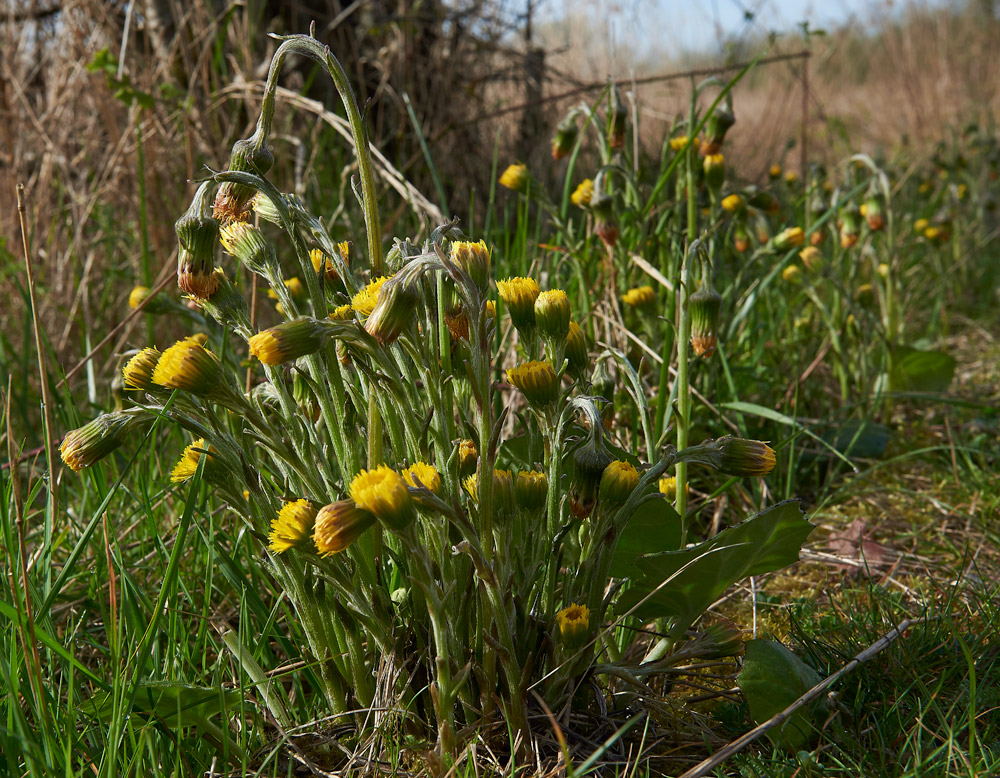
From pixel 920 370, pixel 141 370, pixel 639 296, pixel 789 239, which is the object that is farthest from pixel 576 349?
pixel 920 370

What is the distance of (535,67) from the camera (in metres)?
4.47

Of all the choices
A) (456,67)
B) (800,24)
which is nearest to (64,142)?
(456,67)

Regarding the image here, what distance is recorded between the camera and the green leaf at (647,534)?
4.19 feet

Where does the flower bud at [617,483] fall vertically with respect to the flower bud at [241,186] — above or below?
below

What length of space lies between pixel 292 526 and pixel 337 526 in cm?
16

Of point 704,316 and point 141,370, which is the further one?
point 704,316

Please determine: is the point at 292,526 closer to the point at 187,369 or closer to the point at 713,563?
the point at 187,369

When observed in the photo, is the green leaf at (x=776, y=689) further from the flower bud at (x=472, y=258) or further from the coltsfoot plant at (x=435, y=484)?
the flower bud at (x=472, y=258)

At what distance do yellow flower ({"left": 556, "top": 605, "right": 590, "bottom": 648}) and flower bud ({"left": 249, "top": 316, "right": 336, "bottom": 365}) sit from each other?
0.48 metres

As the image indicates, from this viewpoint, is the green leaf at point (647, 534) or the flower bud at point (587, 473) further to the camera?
the green leaf at point (647, 534)

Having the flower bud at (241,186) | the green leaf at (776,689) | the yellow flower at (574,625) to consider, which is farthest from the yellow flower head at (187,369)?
the green leaf at (776,689)

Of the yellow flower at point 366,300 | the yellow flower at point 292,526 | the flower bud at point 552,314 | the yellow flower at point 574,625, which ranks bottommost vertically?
the yellow flower at point 574,625

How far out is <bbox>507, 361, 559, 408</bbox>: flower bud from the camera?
43.2 inches

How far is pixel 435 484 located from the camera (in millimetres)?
1040
